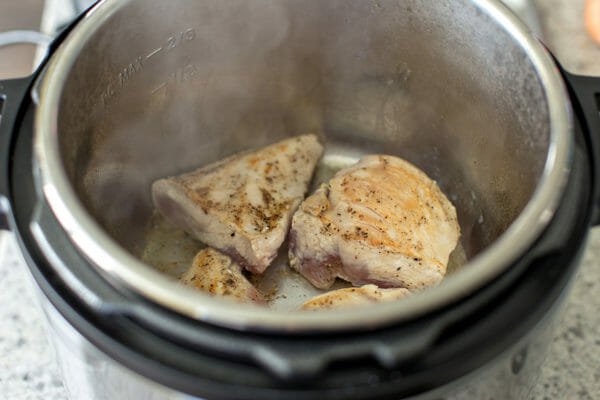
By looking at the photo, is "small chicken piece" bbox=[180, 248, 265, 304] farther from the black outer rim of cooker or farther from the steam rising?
the black outer rim of cooker

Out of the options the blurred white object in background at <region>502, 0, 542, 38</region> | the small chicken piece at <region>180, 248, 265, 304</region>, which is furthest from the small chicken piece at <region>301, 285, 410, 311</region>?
the blurred white object in background at <region>502, 0, 542, 38</region>

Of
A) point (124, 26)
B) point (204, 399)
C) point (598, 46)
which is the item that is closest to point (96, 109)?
point (124, 26)

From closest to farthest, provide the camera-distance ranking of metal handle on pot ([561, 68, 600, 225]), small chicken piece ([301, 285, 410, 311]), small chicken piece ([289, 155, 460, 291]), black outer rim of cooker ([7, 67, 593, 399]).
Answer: black outer rim of cooker ([7, 67, 593, 399]), metal handle on pot ([561, 68, 600, 225]), small chicken piece ([301, 285, 410, 311]), small chicken piece ([289, 155, 460, 291])

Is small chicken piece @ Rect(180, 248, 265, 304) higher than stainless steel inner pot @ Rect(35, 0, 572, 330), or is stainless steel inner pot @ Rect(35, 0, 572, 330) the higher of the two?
stainless steel inner pot @ Rect(35, 0, 572, 330)

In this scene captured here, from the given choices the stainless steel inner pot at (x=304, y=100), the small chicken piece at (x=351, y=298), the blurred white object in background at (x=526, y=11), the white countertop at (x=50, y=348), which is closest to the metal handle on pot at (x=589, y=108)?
the stainless steel inner pot at (x=304, y=100)

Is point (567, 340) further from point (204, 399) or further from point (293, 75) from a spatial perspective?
point (204, 399)

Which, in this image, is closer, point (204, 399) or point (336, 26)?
point (204, 399)

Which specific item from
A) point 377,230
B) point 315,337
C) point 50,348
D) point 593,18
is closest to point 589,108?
point 377,230
